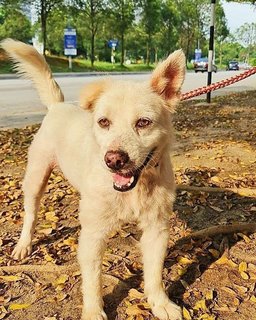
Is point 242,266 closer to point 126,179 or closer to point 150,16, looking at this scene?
point 126,179

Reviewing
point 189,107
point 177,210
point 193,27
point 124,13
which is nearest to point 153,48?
point 193,27

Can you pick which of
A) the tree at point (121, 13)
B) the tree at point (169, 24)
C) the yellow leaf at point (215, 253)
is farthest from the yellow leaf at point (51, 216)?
the tree at point (169, 24)

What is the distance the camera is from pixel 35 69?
3.83m

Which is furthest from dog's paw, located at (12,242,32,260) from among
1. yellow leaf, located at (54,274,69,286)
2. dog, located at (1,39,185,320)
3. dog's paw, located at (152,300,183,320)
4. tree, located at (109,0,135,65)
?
tree, located at (109,0,135,65)

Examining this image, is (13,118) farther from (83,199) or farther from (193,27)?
(193,27)

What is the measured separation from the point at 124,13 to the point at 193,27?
82.6ft

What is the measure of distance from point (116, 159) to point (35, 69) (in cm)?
181

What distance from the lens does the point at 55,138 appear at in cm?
363

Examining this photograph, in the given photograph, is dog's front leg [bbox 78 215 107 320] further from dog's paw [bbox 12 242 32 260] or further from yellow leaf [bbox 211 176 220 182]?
yellow leaf [bbox 211 176 220 182]

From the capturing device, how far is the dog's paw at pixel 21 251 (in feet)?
12.0

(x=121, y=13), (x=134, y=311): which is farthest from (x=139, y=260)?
(x=121, y=13)

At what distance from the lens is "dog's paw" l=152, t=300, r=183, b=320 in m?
2.90

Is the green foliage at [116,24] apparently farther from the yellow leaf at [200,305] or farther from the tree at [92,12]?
the yellow leaf at [200,305]

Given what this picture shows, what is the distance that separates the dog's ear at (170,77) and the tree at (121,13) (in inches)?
1819
